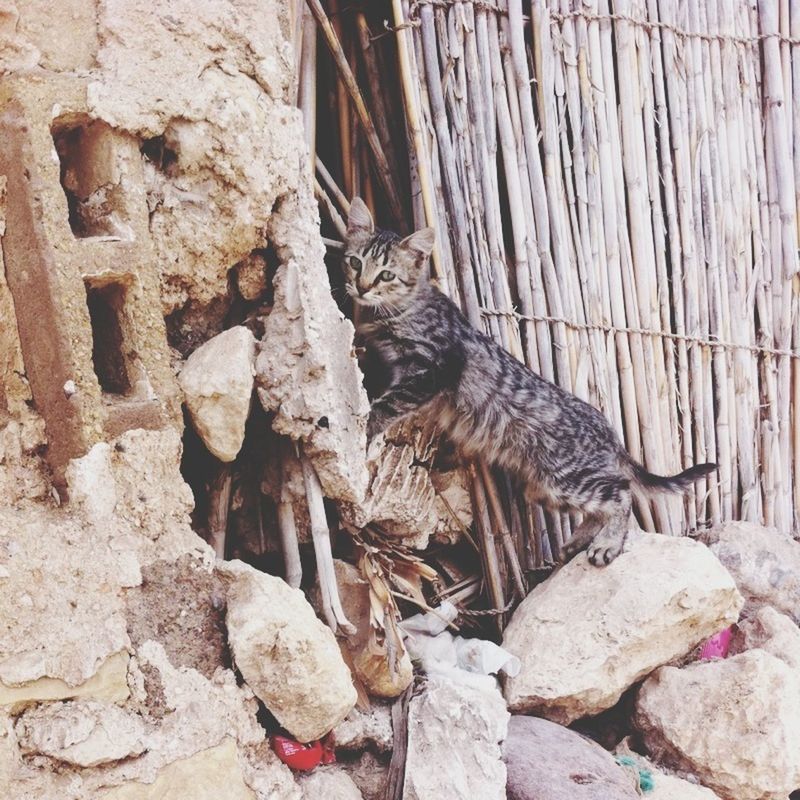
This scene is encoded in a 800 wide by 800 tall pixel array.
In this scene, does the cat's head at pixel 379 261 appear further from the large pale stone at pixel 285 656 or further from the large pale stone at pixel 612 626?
the large pale stone at pixel 285 656

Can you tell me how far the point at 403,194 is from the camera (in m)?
4.10

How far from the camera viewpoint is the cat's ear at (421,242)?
375 cm

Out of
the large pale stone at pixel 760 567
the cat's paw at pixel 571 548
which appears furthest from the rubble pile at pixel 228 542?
the large pale stone at pixel 760 567

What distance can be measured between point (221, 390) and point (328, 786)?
113cm

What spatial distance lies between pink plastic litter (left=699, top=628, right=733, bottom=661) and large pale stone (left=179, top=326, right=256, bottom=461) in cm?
221

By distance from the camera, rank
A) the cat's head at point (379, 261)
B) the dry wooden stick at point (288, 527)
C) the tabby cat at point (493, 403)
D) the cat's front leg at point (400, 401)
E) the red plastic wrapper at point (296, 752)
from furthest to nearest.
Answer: the tabby cat at point (493, 403) < the cat's head at point (379, 261) < the cat's front leg at point (400, 401) < the dry wooden stick at point (288, 527) < the red plastic wrapper at point (296, 752)

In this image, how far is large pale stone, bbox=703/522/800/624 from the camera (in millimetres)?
4160

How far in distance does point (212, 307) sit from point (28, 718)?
1.28 meters

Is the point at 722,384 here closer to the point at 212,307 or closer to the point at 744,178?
the point at 744,178

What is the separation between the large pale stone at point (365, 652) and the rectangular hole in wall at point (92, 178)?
131cm

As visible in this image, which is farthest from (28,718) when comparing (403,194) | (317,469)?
(403,194)

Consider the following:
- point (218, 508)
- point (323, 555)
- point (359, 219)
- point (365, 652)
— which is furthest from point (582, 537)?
point (218, 508)

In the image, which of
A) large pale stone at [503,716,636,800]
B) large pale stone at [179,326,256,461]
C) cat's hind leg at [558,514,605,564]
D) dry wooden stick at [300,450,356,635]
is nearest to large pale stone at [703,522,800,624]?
cat's hind leg at [558,514,605,564]

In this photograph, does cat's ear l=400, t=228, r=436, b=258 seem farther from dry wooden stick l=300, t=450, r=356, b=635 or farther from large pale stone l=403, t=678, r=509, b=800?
large pale stone l=403, t=678, r=509, b=800
